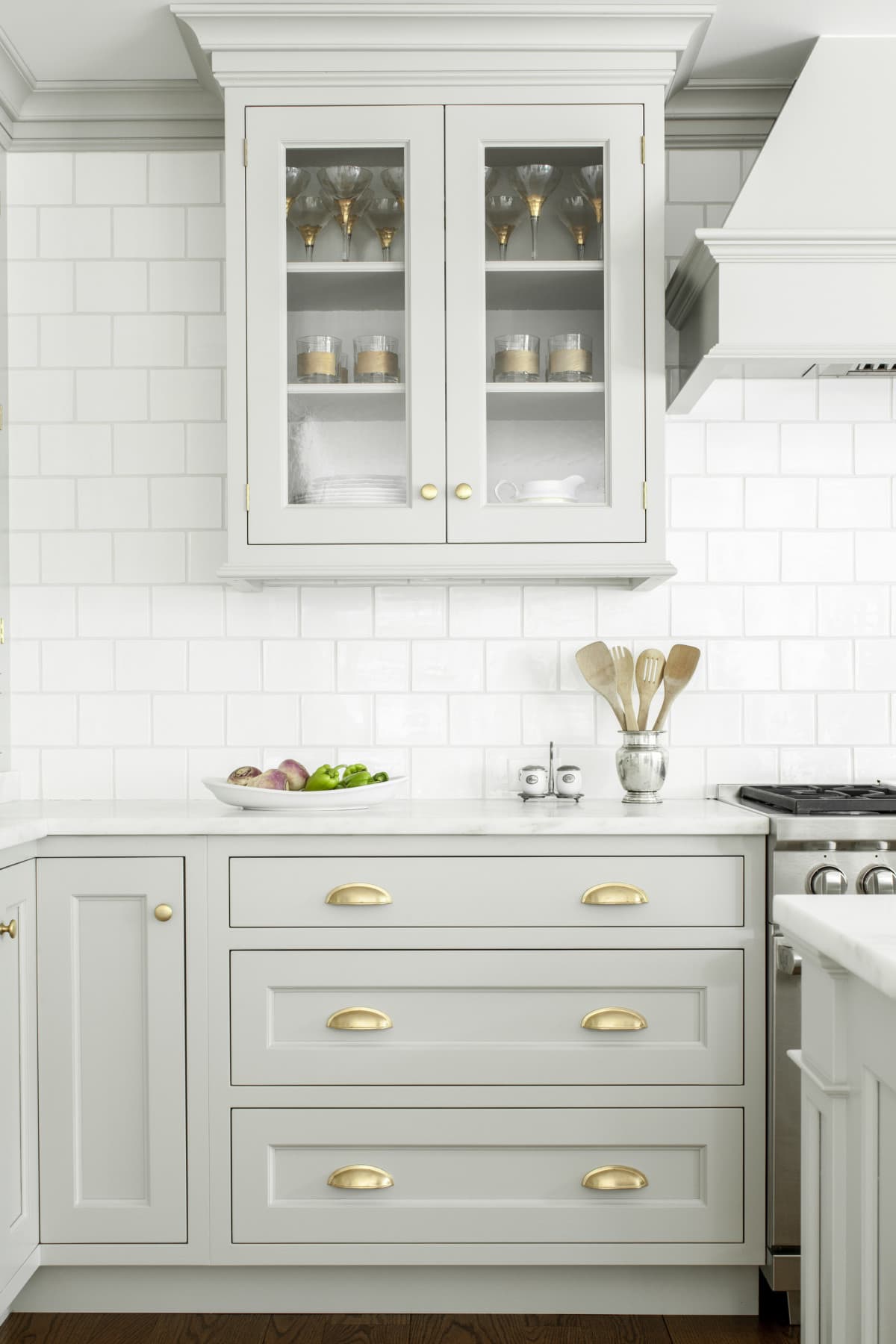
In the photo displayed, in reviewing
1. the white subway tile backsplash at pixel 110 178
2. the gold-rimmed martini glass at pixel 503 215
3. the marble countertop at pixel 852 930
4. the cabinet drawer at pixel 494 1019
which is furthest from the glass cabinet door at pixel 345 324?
the marble countertop at pixel 852 930

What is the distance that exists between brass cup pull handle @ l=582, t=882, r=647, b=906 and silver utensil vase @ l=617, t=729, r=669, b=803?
0.35 meters

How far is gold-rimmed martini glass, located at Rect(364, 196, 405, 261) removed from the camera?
2264 mm

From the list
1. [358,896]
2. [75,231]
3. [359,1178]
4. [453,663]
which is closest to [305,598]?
[453,663]

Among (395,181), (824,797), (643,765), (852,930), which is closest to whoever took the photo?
(852,930)

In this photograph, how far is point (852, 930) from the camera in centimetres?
99

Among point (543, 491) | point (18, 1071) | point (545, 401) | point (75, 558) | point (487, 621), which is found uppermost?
point (545, 401)

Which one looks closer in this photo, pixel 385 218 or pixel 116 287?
pixel 385 218

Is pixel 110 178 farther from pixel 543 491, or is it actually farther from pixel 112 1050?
pixel 112 1050

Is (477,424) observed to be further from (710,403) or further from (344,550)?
(710,403)

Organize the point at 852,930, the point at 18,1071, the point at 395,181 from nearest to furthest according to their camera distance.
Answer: the point at 852,930
the point at 18,1071
the point at 395,181

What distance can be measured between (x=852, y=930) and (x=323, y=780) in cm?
141

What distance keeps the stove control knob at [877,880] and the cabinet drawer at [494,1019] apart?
0.28 metres

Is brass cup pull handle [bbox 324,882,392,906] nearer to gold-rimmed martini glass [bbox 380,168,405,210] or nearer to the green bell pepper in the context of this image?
the green bell pepper

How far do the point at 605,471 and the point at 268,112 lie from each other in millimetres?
1043
